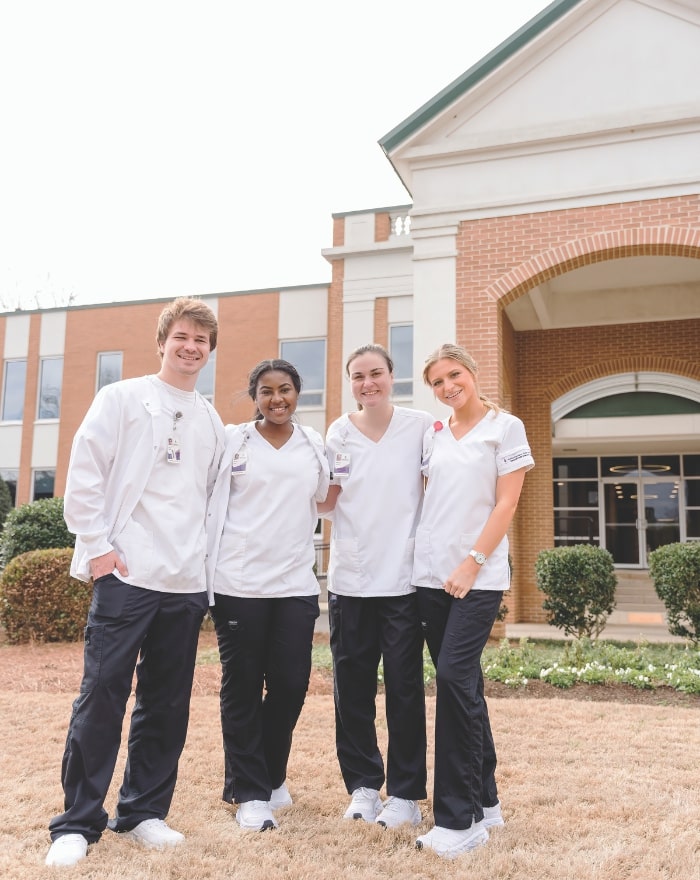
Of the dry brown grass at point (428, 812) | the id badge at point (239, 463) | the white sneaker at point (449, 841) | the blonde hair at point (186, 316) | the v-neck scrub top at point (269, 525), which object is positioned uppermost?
the blonde hair at point (186, 316)

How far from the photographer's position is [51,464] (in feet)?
75.6

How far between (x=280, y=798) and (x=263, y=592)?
105 cm

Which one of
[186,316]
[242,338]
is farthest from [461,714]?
[242,338]

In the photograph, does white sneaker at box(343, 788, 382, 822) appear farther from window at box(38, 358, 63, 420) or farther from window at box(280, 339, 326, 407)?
window at box(38, 358, 63, 420)

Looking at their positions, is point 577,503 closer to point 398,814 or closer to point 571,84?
point 571,84

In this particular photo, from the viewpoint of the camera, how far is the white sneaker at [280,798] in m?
3.62

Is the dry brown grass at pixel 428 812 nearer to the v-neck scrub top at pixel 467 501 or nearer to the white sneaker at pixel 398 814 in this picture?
the white sneaker at pixel 398 814

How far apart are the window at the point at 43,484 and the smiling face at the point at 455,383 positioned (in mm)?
21660

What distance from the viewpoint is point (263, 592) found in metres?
3.44

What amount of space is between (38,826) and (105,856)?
55 centimetres

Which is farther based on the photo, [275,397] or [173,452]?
[275,397]

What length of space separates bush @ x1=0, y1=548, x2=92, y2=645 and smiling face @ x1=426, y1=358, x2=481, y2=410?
6859mm

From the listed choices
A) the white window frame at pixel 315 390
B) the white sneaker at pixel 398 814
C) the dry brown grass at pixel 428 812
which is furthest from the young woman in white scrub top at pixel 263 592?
the white window frame at pixel 315 390

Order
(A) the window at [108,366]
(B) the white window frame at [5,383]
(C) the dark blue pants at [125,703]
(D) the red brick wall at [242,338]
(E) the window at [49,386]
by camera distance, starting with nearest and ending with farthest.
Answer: (C) the dark blue pants at [125,703] < (D) the red brick wall at [242,338] < (A) the window at [108,366] < (E) the window at [49,386] < (B) the white window frame at [5,383]
